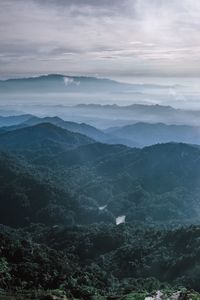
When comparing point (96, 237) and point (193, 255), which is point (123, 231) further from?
point (193, 255)

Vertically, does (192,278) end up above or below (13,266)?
below

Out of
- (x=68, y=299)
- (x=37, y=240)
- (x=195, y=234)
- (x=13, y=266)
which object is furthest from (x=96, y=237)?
(x=68, y=299)

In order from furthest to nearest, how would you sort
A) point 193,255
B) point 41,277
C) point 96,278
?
point 193,255 < point 96,278 < point 41,277

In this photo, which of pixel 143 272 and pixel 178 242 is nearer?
pixel 143 272

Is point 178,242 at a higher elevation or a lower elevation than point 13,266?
lower

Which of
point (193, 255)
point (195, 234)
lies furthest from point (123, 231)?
point (193, 255)

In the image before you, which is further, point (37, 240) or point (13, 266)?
point (37, 240)

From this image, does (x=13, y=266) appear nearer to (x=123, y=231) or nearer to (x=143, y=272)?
(x=143, y=272)

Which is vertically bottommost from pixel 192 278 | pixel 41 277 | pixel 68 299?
pixel 192 278

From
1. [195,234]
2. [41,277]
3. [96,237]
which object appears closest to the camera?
[41,277]
